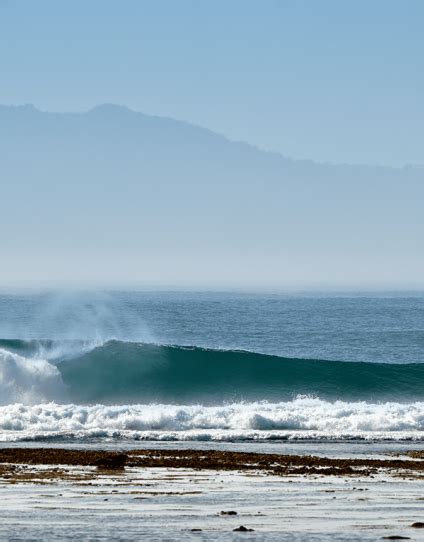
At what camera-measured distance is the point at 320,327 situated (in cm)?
9438

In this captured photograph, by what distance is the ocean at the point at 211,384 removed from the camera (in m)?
41.2

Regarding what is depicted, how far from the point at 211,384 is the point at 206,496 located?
3057cm

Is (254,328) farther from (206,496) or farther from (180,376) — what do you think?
(206,496)

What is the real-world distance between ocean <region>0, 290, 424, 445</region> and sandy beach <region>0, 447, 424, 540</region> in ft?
22.6

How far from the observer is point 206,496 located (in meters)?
24.8

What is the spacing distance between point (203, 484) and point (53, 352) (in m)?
33.7

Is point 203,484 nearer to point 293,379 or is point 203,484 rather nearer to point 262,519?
point 262,519

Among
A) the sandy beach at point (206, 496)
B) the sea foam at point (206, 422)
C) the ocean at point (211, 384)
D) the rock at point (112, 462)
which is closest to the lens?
the sandy beach at point (206, 496)

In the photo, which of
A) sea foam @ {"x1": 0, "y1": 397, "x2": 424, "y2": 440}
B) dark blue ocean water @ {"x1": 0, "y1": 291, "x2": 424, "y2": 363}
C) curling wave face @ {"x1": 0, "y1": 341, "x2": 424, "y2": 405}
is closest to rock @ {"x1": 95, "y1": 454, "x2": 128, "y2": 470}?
sea foam @ {"x1": 0, "y1": 397, "x2": 424, "y2": 440}

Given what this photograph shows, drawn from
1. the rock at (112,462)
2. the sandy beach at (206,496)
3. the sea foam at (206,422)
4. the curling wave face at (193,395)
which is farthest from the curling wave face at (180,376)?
the sandy beach at (206,496)

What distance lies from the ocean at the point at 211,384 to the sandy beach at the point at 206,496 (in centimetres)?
690

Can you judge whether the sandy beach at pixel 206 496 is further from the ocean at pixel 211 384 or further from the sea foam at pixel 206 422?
the sea foam at pixel 206 422

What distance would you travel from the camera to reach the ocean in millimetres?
41213

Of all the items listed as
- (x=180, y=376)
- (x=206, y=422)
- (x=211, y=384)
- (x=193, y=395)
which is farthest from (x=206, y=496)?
(x=180, y=376)
